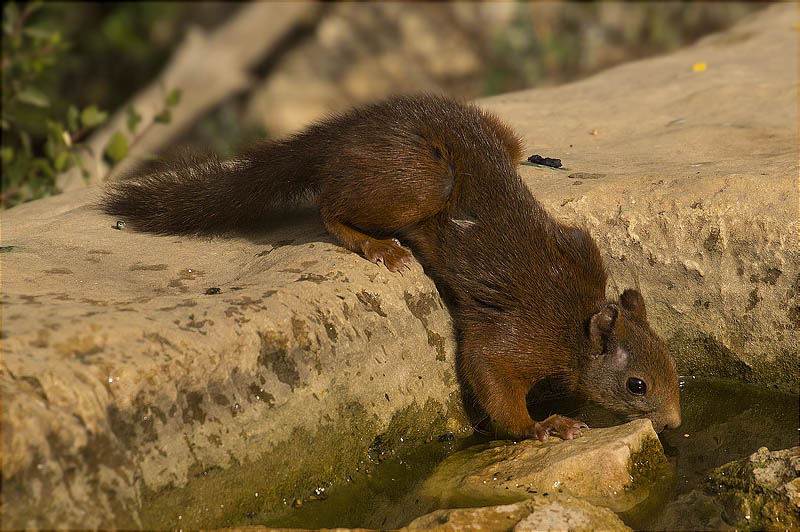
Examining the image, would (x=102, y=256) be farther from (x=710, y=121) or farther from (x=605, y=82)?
(x=605, y=82)

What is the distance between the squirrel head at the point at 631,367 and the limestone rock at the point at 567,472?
0.28 m

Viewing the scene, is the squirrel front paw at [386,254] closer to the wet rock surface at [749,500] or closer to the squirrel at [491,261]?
the squirrel at [491,261]

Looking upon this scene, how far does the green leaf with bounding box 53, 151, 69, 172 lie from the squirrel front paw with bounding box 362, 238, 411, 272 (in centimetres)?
362

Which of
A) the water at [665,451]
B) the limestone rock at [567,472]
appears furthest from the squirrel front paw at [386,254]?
the limestone rock at [567,472]

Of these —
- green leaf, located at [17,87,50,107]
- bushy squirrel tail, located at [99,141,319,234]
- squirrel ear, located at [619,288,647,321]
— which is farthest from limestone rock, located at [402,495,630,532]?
green leaf, located at [17,87,50,107]

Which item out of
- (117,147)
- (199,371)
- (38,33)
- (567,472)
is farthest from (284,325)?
(38,33)

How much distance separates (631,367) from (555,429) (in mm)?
462

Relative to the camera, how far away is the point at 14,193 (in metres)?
7.17

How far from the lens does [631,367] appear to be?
4.32 meters

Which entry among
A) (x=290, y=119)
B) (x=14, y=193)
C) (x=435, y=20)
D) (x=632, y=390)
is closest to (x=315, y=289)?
(x=632, y=390)

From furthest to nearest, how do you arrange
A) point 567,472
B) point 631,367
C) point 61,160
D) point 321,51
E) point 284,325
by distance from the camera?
point 321,51 < point 61,160 < point 631,367 < point 567,472 < point 284,325

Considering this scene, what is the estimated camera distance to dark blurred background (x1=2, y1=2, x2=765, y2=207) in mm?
11625

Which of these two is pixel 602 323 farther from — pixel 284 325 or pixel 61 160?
pixel 61 160

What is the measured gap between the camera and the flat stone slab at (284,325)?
304 cm
